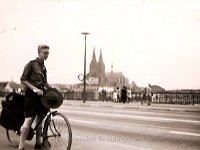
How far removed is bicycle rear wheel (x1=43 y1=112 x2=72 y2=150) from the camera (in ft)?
17.8

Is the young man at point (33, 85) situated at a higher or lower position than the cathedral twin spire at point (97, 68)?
lower

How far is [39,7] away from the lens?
10719mm

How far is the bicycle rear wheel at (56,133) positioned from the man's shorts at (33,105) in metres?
0.23

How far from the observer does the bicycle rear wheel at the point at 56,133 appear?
5.43 metres

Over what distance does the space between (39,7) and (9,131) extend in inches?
185

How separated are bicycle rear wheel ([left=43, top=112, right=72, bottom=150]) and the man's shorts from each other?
0.23 m

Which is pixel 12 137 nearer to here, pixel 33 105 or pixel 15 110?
pixel 15 110

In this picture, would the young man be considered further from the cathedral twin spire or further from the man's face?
the cathedral twin spire

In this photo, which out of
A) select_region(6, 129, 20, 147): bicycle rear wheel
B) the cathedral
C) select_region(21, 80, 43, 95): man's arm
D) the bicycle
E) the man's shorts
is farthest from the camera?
the cathedral

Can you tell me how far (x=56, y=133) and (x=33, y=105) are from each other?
0.53 m

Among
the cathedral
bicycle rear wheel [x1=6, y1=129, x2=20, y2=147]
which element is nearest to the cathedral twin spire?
the cathedral

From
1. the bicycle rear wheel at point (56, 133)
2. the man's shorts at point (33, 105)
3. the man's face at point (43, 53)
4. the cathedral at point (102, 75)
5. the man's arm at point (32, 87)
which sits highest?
the cathedral at point (102, 75)

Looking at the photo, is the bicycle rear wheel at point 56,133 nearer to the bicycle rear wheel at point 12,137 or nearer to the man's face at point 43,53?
the man's face at point 43,53

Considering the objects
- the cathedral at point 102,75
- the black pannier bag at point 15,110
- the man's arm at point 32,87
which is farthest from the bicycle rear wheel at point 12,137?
the cathedral at point 102,75
